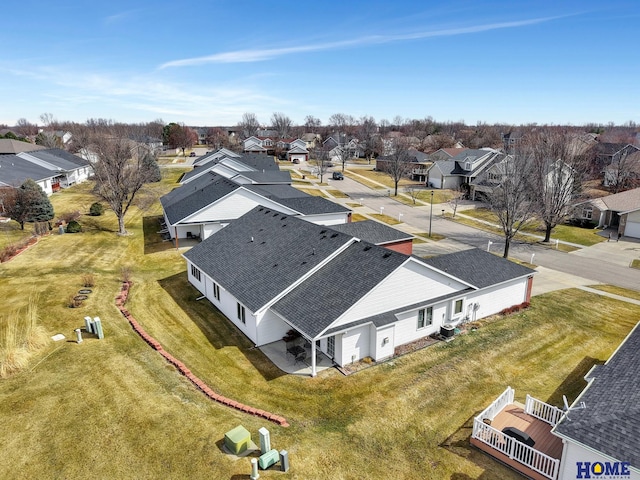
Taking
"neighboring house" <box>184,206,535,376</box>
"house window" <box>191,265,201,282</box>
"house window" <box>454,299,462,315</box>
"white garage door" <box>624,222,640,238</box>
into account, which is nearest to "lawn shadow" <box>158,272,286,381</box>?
"neighboring house" <box>184,206,535,376</box>

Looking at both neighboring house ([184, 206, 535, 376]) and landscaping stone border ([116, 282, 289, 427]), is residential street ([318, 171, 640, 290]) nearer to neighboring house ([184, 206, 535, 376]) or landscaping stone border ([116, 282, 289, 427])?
neighboring house ([184, 206, 535, 376])

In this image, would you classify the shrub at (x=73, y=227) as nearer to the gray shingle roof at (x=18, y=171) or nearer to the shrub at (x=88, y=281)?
the shrub at (x=88, y=281)

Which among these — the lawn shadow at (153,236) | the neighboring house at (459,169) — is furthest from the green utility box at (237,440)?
the neighboring house at (459,169)

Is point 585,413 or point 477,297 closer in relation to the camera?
point 585,413

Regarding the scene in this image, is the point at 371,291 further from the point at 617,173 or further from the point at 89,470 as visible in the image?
the point at 617,173

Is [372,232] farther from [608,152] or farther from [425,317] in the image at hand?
[608,152]

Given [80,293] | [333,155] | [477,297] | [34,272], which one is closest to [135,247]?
[34,272]
